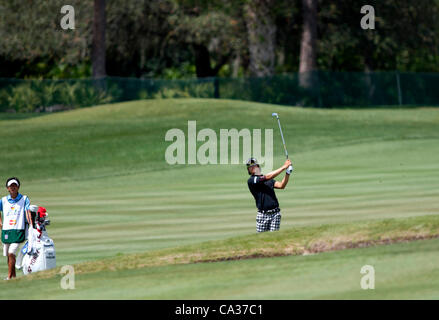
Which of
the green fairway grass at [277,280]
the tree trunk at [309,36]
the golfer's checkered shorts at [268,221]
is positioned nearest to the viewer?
the green fairway grass at [277,280]

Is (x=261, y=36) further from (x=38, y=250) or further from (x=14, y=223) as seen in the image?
(x=38, y=250)

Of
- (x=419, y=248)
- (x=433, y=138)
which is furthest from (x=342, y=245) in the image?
(x=433, y=138)

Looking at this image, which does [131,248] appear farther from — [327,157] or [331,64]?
[331,64]

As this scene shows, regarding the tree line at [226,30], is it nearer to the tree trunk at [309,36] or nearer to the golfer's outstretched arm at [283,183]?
the tree trunk at [309,36]

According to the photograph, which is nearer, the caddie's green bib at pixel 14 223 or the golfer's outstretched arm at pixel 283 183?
the golfer's outstretched arm at pixel 283 183

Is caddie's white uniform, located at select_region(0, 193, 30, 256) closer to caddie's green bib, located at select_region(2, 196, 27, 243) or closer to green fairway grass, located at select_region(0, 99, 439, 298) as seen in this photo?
caddie's green bib, located at select_region(2, 196, 27, 243)

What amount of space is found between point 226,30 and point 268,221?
42.4m

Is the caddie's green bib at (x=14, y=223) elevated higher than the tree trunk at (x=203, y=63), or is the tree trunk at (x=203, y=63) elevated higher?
the tree trunk at (x=203, y=63)

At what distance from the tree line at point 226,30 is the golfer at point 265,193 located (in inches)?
1574

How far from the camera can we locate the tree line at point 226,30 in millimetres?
55875

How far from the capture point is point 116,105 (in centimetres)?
4522

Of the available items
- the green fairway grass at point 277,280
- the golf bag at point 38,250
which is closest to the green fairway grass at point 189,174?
the green fairway grass at point 277,280

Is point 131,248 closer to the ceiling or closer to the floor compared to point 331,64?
closer to the floor
